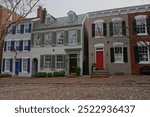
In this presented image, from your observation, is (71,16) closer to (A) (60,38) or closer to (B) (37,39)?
(A) (60,38)

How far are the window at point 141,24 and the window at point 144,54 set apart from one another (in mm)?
1923

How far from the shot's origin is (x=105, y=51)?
882 inches

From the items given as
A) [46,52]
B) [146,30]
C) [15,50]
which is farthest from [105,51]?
[15,50]

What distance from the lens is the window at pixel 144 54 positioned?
20469mm

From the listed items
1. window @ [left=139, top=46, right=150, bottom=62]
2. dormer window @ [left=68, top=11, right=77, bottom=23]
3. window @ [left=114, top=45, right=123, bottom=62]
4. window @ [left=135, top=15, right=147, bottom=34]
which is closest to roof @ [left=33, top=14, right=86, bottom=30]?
dormer window @ [left=68, top=11, right=77, bottom=23]

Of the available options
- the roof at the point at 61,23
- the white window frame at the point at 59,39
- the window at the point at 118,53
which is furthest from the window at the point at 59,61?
the window at the point at 118,53

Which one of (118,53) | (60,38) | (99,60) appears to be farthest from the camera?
(60,38)

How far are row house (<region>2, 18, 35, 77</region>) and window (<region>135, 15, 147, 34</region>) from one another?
15803 millimetres

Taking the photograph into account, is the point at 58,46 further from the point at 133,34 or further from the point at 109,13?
the point at 133,34

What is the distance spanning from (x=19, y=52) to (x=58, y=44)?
6.98 meters

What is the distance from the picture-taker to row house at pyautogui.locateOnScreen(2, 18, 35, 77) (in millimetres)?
27797

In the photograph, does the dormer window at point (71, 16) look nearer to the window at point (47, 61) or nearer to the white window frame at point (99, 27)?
the white window frame at point (99, 27)

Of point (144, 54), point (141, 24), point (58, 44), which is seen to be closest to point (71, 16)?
point (58, 44)

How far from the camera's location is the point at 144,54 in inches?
811
